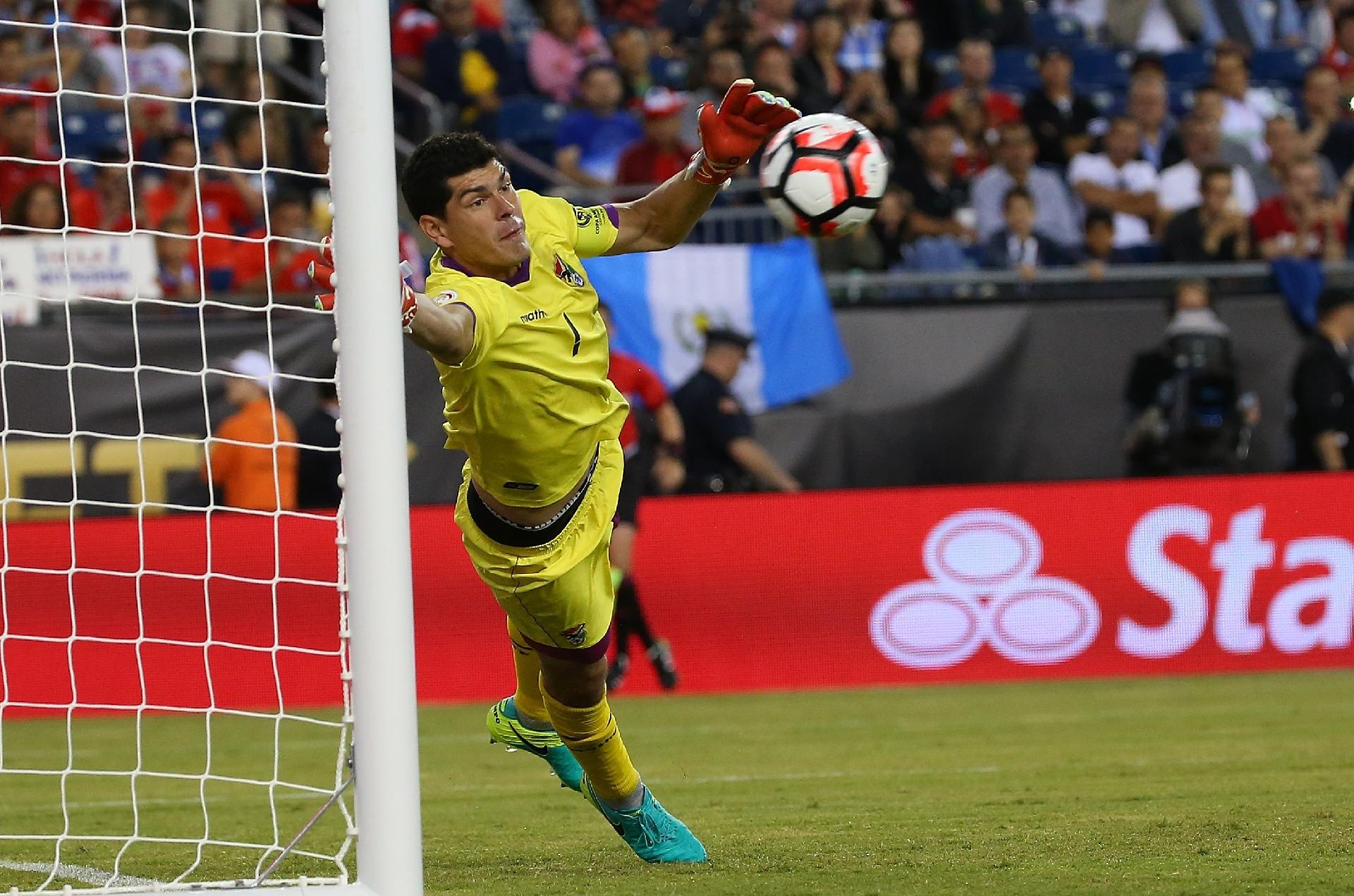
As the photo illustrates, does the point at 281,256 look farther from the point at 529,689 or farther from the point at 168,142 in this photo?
the point at 529,689

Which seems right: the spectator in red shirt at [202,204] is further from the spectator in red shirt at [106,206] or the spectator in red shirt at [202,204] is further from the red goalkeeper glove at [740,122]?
the red goalkeeper glove at [740,122]

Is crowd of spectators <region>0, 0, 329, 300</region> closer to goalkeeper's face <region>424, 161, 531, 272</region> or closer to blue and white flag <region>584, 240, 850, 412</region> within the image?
blue and white flag <region>584, 240, 850, 412</region>

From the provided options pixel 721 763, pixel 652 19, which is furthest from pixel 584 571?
pixel 652 19

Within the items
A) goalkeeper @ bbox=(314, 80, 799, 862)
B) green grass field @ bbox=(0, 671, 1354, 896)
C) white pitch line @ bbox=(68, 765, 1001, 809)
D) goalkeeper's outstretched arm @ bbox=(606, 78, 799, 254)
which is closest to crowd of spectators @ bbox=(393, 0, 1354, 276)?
green grass field @ bbox=(0, 671, 1354, 896)

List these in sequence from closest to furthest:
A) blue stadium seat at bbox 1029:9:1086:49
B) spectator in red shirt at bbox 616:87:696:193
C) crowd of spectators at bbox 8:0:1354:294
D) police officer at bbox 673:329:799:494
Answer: police officer at bbox 673:329:799:494
crowd of spectators at bbox 8:0:1354:294
spectator in red shirt at bbox 616:87:696:193
blue stadium seat at bbox 1029:9:1086:49

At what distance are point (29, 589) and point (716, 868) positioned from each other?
748 centimetres

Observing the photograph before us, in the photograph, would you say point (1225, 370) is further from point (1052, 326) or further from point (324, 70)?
point (324, 70)

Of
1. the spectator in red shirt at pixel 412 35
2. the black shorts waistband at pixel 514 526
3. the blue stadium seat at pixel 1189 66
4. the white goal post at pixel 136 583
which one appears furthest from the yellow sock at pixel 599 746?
the blue stadium seat at pixel 1189 66

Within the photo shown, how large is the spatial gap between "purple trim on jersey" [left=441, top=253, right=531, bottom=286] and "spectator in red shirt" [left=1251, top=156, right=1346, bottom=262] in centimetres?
965

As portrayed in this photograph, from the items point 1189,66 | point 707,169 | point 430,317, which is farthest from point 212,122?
point 430,317

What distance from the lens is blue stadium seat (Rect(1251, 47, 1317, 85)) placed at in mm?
16422

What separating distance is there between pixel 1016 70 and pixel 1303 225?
3.48m

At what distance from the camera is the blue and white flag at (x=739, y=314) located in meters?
12.3

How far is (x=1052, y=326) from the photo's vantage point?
12500mm
